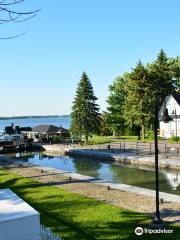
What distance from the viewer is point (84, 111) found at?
66.8m

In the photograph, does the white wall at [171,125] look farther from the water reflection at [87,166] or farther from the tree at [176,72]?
the water reflection at [87,166]

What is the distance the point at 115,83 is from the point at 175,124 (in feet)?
72.4

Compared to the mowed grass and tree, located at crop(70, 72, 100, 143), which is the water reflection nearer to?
the mowed grass

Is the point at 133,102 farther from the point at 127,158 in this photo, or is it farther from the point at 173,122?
the point at 127,158

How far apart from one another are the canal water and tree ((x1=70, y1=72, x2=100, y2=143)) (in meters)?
18.3

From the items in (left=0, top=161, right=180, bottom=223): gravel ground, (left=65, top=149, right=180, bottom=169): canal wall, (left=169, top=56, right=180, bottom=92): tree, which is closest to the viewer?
(left=0, top=161, right=180, bottom=223): gravel ground

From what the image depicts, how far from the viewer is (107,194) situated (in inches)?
882

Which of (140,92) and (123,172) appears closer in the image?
(123,172)

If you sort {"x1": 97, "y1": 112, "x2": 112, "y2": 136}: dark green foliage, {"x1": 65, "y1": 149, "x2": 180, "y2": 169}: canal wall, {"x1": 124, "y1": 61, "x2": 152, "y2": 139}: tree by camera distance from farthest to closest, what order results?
1. {"x1": 97, "y1": 112, "x2": 112, "y2": 136}: dark green foliage
2. {"x1": 124, "y1": 61, "x2": 152, "y2": 139}: tree
3. {"x1": 65, "y1": 149, "x2": 180, "y2": 169}: canal wall

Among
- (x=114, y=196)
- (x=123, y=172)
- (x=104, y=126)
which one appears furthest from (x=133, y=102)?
(x=114, y=196)

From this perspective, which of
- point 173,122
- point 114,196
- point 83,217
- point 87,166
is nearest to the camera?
point 83,217

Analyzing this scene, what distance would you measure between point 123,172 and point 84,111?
106ft

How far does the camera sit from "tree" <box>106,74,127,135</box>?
76.9 meters

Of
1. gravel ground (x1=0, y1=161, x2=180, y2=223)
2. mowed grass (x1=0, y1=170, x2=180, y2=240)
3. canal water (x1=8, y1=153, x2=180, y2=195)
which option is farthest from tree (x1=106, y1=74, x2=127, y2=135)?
mowed grass (x1=0, y1=170, x2=180, y2=240)
